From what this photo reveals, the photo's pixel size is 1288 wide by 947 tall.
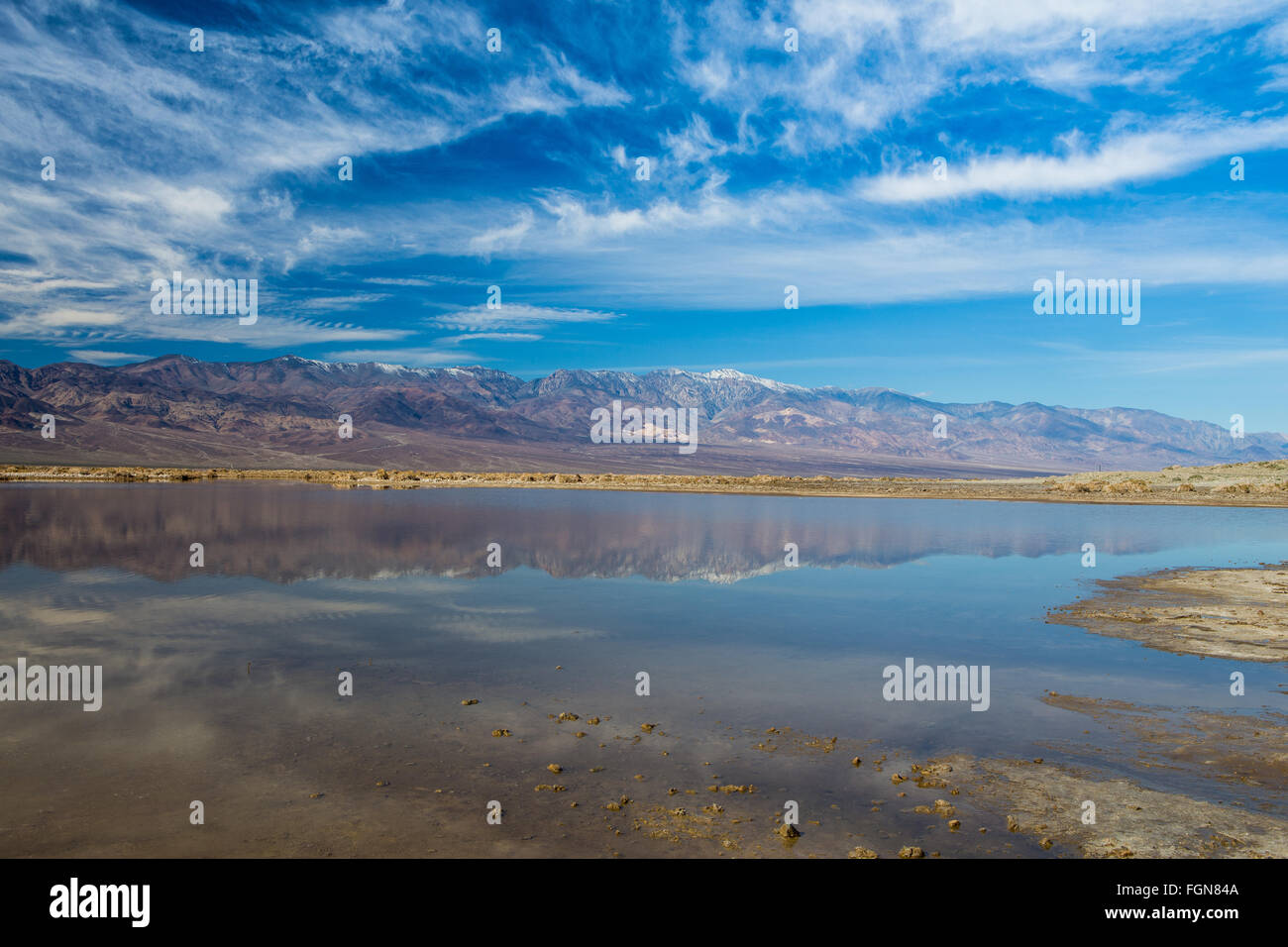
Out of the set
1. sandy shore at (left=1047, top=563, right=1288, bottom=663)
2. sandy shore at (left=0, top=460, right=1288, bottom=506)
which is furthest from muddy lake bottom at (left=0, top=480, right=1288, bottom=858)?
sandy shore at (left=0, top=460, right=1288, bottom=506)

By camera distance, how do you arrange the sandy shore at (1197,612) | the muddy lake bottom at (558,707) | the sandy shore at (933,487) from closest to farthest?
the muddy lake bottom at (558,707)
the sandy shore at (1197,612)
the sandy shore at (933,487)

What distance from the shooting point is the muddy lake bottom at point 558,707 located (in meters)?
6.33

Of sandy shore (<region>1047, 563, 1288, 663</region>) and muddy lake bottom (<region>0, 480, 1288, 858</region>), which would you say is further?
sandy shore (<region>1047, 563, 1288, 663</region>)

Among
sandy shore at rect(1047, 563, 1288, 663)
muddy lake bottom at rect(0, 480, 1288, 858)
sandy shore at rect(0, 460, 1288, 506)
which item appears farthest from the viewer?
sandy shore at rect(0, 460, 1288, 506)

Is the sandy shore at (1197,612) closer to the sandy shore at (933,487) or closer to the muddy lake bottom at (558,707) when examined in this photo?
the muddy lake bottom at (558,707)

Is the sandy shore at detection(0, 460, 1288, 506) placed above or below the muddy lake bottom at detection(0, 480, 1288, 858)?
above

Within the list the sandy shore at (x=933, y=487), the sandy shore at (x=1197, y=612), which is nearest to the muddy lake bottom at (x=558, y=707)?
the sandy shore at (x=1197, y=612)

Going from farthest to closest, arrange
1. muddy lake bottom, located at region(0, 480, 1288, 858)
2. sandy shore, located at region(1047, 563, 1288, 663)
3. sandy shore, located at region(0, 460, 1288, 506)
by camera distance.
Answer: sandy shore, located at region(0, 460, 1288, 506), sandy shore, located at region(1047, 563, 1288, 663), muddy lake bottom, located at region(0, 480, 1288, 858)

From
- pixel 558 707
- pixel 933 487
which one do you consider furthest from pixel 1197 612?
pixel 933 487

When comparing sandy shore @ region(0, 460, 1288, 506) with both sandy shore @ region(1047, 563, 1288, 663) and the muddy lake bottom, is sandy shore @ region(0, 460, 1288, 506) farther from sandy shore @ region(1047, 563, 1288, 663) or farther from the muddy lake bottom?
the muddy lake bottom

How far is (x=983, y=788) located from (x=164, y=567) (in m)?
18.9

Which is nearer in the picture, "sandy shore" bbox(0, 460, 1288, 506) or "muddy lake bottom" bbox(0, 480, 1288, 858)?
"muddy lake bottom" bbox(0, 480, 1288, 858)

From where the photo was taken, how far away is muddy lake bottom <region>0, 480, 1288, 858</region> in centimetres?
633

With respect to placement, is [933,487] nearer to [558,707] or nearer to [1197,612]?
[1197,612]
